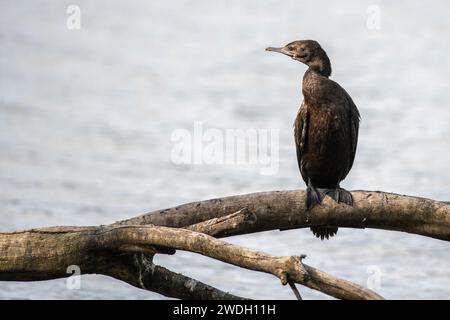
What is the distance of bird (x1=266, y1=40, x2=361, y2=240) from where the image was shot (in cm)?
728

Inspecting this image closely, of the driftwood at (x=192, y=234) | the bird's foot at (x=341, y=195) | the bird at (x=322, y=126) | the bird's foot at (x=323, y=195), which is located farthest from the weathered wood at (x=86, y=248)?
the bird at (x=322, y=126)

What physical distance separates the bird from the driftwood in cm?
77

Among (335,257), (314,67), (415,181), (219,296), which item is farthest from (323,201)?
(415,181)

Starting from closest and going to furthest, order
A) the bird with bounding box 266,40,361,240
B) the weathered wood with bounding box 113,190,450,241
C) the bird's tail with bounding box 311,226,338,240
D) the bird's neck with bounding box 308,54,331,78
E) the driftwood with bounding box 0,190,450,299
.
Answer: the driftwood with bounding box 0,190,450,299 → the weathered wood with bounding box 113,190,450,241 → the bird's tail with bounding box 311,226,338,240 → the bird with bounding box 266,40,361,240 → the bird's neck with bounding box 308,54,331,78

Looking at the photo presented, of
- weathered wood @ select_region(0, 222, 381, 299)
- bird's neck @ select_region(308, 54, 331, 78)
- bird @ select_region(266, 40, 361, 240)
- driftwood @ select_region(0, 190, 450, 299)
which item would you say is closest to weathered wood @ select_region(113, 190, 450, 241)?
driftwood @ select_region(0, 190, 450, 299)

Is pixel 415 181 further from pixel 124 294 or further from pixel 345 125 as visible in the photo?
pixel 345 125

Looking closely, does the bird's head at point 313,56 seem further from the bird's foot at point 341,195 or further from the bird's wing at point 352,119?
the bird's foot at point 341,195

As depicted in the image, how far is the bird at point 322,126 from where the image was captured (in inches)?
287

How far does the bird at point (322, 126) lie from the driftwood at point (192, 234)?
2.53ft

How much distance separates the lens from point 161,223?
611 cm

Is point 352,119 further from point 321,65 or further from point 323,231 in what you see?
point 323,231

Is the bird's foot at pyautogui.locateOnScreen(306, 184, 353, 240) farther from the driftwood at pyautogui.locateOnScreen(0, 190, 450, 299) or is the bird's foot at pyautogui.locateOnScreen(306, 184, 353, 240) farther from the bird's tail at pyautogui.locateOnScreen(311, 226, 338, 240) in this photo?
the bird's tail at pyautogui.locateOnScreen(311, 226, 338, 240)

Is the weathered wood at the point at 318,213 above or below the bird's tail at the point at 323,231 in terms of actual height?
above
